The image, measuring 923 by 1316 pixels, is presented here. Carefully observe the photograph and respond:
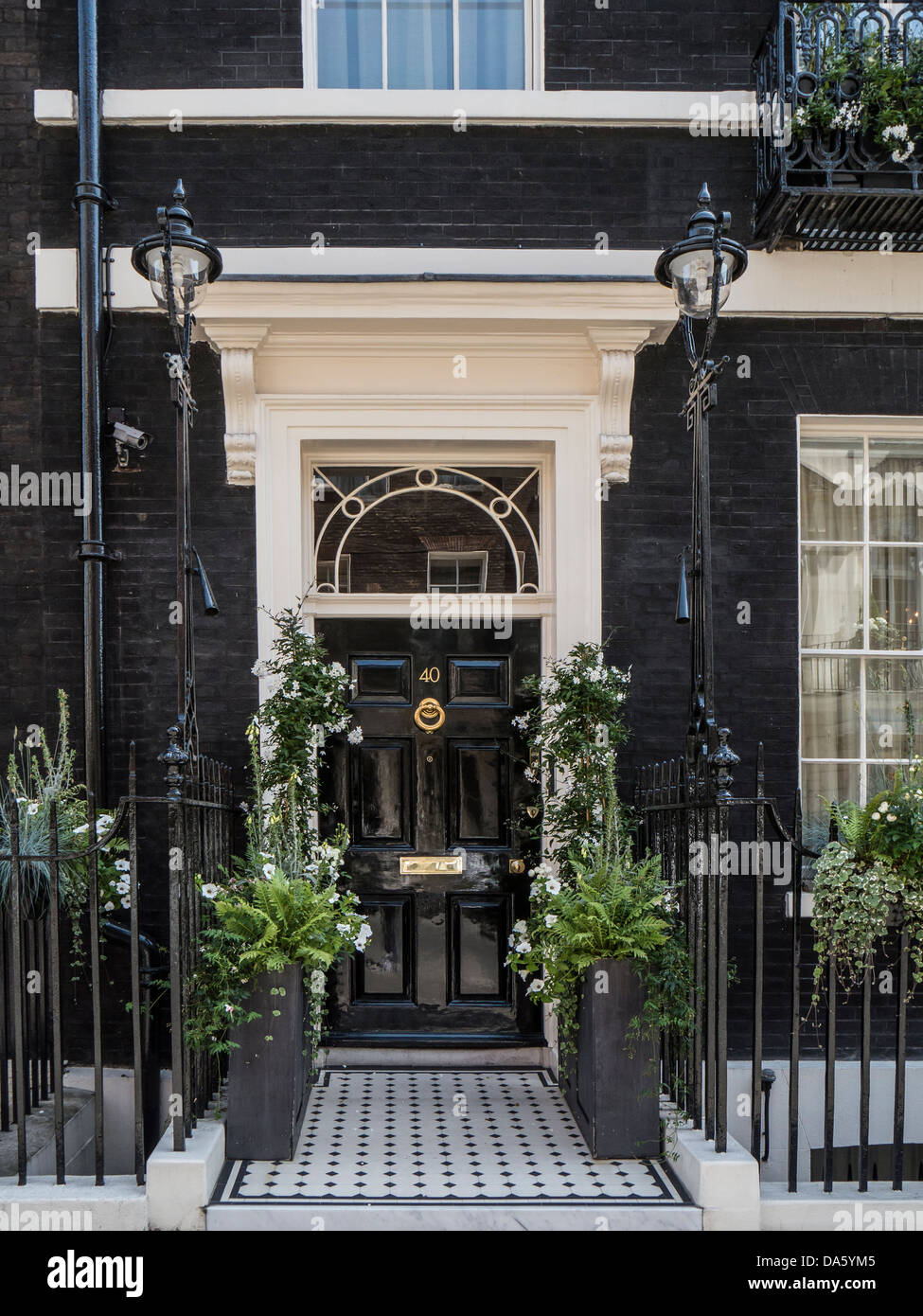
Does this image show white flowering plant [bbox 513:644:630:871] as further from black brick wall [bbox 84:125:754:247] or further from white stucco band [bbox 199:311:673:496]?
black brick wall [bbox 84:125:754:247]

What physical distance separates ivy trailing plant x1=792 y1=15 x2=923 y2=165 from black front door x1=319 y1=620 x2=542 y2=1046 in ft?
10.1

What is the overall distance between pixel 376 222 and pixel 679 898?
3.85 metres

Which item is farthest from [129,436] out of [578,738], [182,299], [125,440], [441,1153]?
[441,1153]

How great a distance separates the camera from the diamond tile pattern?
447 centimetres

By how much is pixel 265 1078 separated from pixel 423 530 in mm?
3046

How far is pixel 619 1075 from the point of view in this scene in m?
4.79

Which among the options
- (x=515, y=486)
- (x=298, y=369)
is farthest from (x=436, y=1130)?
(x=298, y=369)

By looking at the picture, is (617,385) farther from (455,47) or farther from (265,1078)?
(265,1078)

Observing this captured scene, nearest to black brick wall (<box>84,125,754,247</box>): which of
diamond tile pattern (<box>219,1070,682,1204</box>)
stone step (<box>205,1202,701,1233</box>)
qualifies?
diamond tile pattern (<box>219,1070,682,1204</box>)

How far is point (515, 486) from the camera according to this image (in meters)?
6.53

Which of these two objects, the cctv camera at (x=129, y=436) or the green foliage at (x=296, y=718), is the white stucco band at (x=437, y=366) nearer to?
the cctv camera at (x=129, y=436)

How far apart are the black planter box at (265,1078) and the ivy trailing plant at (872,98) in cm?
487

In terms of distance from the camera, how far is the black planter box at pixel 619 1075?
4.79m
